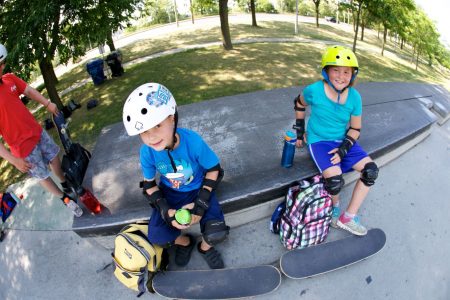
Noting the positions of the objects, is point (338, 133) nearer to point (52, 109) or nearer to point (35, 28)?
point (52, 109)

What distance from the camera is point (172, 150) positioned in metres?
2.73

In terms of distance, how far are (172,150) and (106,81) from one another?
298 inches

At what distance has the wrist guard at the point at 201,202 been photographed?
9.24 feet

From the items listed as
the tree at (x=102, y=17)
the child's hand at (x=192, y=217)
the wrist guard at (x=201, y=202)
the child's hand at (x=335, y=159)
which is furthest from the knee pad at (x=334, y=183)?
the tree at (x=102, y=17)

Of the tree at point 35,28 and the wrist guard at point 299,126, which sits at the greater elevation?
the tree at point 35,28

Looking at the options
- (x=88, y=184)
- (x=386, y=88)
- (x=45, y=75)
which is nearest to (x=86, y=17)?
Result: (x=45, y=75)

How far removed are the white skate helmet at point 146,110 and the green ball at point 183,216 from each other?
938mm

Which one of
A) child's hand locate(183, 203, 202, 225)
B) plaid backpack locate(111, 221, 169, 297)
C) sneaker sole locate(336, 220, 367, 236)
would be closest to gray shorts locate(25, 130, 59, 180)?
plaid backpack locate(111, 221, 169, 297)

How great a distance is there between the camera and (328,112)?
3305 mm

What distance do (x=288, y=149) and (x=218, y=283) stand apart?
1891mm

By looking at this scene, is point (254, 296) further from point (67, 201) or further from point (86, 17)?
point (86, 17)

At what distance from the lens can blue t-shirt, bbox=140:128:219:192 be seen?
9.00 ft

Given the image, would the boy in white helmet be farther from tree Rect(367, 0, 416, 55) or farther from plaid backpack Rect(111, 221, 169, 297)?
tree Rect(367, 0, 416, 55)

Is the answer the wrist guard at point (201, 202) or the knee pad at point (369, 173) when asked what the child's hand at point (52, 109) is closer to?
the wrist guard at point (201, 202)
